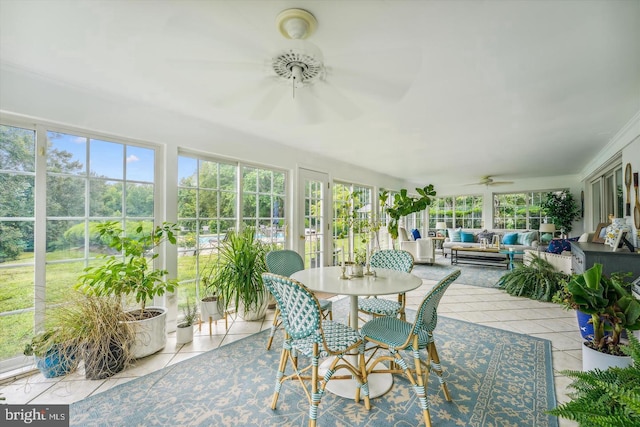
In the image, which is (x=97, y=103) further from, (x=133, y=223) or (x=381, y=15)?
(x=381, y=15)

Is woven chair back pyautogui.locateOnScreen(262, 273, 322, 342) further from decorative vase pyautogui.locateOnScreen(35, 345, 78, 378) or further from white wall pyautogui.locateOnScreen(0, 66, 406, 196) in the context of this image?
white wall pyautogui.locateOnScreen(0, 66, 406, 196)

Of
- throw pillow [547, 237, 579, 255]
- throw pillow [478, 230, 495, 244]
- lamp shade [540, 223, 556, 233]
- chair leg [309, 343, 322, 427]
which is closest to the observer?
chair leg [309, 343, 322, 427]

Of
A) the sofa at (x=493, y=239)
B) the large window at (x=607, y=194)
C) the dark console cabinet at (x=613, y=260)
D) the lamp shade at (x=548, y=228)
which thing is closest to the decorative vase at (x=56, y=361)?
the dark console cabinet at (x=613, y=260)

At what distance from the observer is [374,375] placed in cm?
201

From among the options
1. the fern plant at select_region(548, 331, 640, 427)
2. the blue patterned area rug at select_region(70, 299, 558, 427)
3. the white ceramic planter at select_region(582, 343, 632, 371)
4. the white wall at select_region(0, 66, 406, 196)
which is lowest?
the blue patterned area rug at select_region(70, 299, 558, 427)

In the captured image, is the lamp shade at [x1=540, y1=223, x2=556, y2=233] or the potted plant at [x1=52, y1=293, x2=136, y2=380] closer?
the potted plant at [x1=52, y1=293, x2=136, y2=380]

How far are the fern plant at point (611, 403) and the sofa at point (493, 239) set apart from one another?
5654 mm

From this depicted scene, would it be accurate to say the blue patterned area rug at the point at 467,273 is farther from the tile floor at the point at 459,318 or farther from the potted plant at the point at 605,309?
the potted plant at the point at 605,309

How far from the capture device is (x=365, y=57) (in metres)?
1.75

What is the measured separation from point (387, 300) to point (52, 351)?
2621mm

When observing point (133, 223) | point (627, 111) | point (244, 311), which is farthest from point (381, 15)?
point (627, 111)

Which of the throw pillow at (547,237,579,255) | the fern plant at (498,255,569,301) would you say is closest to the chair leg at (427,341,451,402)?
the fern plant at (498,255,569,301)

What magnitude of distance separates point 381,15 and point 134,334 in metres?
2.84

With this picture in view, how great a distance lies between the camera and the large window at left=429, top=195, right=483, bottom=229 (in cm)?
858
